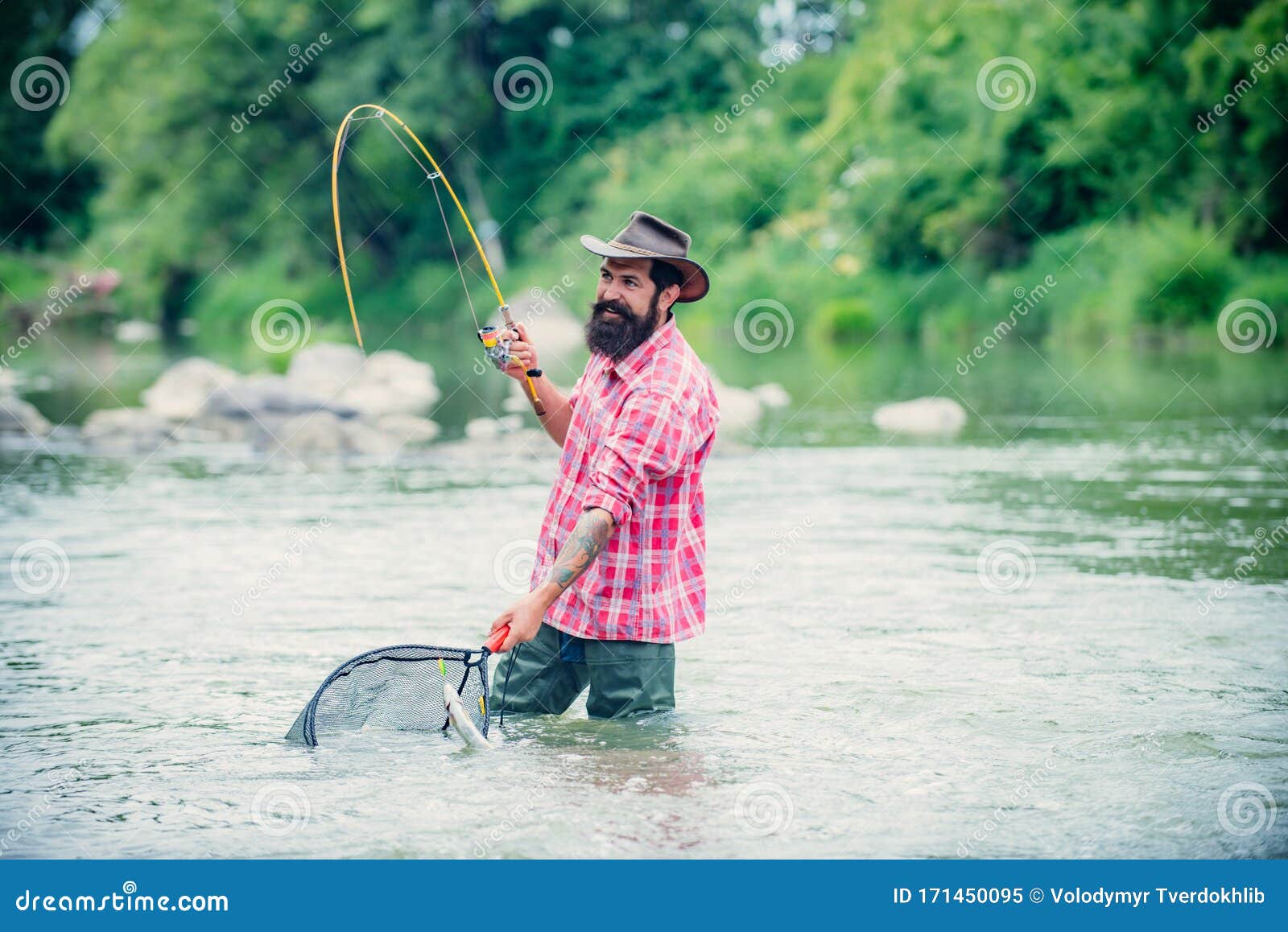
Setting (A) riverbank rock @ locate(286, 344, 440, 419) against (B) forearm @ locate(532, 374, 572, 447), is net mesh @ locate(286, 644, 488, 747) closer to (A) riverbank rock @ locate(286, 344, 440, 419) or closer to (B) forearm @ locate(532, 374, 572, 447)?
(B) forearm @ locate(532, 374, 572, 447)

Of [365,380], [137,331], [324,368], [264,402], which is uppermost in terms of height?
[137,331]

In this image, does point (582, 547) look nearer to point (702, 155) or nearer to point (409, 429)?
point (409, 429)

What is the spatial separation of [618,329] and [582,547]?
701 millimetres

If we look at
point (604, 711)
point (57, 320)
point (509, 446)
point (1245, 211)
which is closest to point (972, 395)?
point (509, 446)

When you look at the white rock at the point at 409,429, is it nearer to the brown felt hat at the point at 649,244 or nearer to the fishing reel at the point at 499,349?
the fishing reel at the point at 499,349

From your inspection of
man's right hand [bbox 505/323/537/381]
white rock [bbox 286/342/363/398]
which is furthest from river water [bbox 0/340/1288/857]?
white rock [bbox 286/342/363/398]

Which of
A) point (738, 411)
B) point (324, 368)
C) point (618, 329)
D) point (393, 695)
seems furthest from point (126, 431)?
point (618, 329)

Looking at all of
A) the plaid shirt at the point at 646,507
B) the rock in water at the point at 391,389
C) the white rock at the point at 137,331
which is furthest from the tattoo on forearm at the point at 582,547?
the white rock at the point at 137,331

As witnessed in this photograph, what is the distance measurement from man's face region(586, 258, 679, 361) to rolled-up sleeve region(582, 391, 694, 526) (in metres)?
0.19

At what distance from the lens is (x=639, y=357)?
4488mm

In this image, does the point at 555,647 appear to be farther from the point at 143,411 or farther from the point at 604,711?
the point at 143,411

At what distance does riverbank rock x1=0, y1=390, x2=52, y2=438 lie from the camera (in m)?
14.0

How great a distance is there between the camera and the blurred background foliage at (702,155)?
24.3 m
